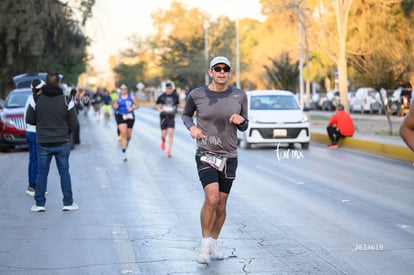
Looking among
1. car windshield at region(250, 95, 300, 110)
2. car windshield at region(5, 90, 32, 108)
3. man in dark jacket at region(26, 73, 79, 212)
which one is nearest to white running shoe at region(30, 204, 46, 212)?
man in dark jacket at region(26, 73, 79, 212)

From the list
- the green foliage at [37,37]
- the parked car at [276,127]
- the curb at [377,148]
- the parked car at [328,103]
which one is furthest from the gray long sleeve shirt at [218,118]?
the parked car at [328,103]

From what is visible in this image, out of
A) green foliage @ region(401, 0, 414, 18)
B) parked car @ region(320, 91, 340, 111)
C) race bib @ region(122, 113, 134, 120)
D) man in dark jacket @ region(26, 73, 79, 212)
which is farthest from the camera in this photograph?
parked car @ region(320, 91, 340, 111)

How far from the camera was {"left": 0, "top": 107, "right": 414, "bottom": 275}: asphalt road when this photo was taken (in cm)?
721

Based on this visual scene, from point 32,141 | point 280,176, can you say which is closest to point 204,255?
point 32,141

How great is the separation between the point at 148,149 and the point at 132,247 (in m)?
13.9

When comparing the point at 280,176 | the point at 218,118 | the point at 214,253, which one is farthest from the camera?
the point at 280,176

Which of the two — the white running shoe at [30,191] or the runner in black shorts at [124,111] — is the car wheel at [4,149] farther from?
the white running shoe at [30,191]

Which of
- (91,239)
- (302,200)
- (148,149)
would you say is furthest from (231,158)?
(148,149)

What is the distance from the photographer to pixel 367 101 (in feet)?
161

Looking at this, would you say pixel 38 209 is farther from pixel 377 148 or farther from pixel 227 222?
pixel 377 148

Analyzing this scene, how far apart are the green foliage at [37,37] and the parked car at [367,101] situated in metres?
18.4

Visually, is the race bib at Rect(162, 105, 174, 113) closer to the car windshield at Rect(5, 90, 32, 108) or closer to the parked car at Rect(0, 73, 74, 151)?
the parked car at Rect(0, 73, 74, 151)

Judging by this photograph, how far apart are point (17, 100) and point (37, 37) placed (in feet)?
46.2

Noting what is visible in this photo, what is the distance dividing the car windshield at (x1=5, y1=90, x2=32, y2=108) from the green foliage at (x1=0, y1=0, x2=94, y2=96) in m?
13.5
